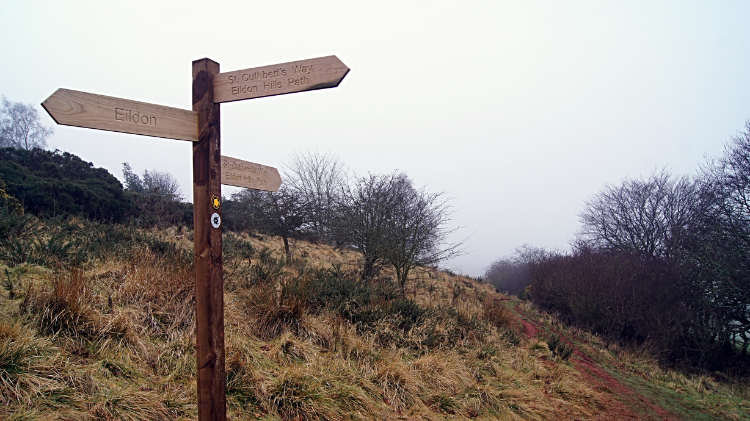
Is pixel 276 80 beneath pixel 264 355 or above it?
above

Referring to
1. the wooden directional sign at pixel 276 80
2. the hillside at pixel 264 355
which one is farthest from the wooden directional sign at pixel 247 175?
the hillside at pixel 264 355

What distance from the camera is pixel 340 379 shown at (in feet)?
15.1

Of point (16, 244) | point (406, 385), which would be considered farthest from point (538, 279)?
→ point (16, 244)

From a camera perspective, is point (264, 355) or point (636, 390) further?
point (636, 390)

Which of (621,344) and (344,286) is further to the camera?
(621,344)

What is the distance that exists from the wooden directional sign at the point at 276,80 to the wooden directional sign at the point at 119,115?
0.27 m

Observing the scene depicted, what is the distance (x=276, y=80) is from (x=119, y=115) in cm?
91

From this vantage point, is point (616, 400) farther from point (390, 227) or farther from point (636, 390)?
point (390, 227)

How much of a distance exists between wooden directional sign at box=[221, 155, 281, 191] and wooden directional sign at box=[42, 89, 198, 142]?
0.35m

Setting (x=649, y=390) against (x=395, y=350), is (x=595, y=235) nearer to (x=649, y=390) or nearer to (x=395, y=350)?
(x=649, y=390)

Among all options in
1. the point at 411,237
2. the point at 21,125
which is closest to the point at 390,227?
the point at 411,237

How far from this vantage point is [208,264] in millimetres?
2430

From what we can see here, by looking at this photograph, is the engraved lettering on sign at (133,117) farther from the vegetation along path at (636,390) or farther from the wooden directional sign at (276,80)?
the vegetation along path at (636,390)

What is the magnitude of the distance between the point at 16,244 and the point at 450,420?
633cm
